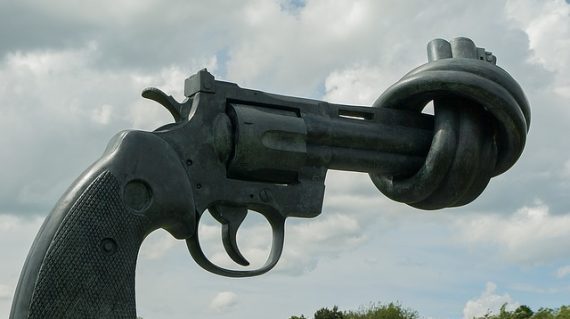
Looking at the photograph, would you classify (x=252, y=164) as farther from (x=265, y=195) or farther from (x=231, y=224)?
(x=231, y=224)

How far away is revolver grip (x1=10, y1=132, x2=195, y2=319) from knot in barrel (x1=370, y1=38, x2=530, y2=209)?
139 centimetres

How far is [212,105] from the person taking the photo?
3.76 meters

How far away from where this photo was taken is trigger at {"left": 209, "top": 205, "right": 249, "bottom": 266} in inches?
147

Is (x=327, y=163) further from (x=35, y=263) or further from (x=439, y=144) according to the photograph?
(x=35, y=263)

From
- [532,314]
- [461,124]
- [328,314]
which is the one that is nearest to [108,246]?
[461,124]

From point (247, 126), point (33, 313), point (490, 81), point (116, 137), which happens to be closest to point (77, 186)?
point (116, 137)

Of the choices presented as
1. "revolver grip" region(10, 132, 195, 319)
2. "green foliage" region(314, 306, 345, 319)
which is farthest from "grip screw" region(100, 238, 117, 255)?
"green foliage" region(314, 306, 345, 319)

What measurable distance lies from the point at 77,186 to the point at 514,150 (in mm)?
2340

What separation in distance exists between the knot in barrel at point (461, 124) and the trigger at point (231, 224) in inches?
38.5

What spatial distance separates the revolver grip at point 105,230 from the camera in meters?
3.18

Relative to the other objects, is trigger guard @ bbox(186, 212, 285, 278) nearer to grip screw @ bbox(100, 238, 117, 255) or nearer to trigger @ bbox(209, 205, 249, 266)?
trigger @ bbox(209, 205, 249, 266)

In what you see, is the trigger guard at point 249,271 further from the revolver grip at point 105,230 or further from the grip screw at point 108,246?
the grip screw at point 108,246

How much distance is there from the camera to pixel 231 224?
3754 mm

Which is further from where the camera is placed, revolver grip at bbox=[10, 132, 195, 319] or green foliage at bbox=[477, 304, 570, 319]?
green foliage at bbox=[477, 304, 570, 319]
